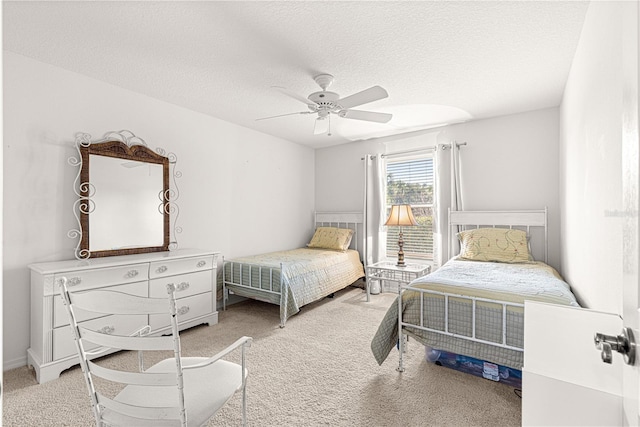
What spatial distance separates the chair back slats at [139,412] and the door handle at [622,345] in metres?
1.54

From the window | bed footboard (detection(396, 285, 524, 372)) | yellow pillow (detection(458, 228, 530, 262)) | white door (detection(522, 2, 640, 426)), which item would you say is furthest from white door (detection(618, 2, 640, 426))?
the window

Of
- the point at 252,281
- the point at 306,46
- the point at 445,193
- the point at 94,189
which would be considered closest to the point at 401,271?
the point at 445,193

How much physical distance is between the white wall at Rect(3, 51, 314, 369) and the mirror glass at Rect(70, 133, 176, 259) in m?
0.11

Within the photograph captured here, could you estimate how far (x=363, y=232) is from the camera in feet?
17.0

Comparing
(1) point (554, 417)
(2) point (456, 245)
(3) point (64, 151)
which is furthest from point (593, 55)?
(3) point (64, 151)

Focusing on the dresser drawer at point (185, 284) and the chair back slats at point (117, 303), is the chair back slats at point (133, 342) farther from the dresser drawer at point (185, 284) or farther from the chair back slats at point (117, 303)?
the dresser drawer at point (185, 284)

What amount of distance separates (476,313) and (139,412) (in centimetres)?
200

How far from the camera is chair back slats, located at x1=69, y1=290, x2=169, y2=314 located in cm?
139

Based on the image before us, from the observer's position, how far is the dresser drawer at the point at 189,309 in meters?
3.09

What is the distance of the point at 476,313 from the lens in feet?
7.42

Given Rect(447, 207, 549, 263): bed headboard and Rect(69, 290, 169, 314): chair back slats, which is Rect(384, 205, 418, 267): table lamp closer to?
Rect(447, 207, 549, 263): bed headboard

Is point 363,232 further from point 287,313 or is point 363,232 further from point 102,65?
point 102,65

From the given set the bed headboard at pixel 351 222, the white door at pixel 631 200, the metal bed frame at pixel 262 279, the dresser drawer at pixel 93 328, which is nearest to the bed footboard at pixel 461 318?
the white door at pixel 631 200

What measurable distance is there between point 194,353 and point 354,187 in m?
3.41
